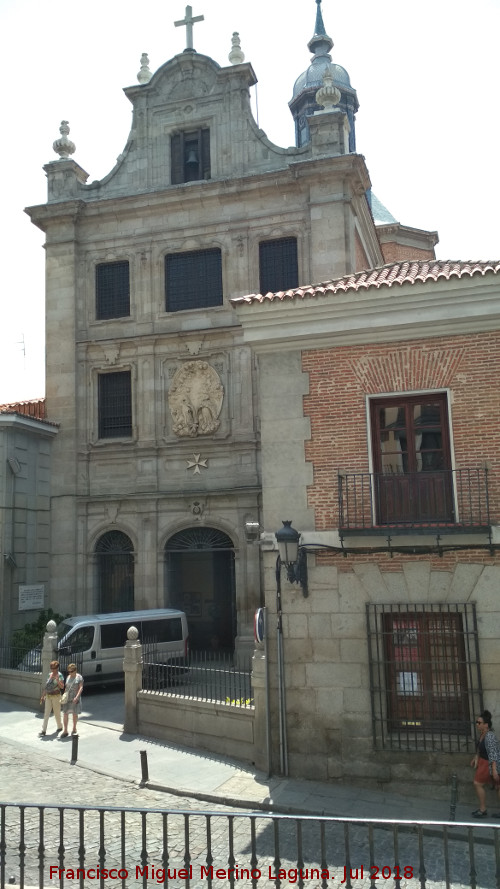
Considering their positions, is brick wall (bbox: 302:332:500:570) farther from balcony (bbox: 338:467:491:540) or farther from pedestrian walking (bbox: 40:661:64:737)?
pedestrian walking (bbox: 40:661:64:737)

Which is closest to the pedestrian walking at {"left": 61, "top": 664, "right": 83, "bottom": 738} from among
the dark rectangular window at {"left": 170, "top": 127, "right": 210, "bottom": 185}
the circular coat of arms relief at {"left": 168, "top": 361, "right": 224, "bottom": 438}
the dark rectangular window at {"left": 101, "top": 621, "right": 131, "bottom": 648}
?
the dark rectangular window at {"left": 101, "top": 621, "right": 131, "bottom": 648}

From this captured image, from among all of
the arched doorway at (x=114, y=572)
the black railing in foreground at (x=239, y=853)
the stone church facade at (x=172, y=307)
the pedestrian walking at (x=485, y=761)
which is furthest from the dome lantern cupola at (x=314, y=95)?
the black railing in foreground at (x=239, y=853)

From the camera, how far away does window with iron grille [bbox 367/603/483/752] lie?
416 inches

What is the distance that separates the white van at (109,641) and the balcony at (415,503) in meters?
7.69

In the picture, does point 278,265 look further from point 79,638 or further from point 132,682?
point 132,682

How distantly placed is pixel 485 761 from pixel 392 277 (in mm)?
7260

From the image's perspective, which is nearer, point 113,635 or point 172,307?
point 113,635

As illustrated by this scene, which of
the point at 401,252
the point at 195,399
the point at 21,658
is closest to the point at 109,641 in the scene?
the point at 21,658

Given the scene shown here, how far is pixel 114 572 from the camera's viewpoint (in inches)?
879

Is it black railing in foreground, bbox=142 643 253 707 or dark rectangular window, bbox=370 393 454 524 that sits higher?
dark rectangular window, bbox=370 393 454 524

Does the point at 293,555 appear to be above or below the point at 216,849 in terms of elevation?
above

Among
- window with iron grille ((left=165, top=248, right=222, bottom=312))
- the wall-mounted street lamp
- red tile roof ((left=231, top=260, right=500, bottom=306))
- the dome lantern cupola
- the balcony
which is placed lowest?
the wall-mounted street lamp

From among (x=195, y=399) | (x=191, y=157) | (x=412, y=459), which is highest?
(x=191, y=157)

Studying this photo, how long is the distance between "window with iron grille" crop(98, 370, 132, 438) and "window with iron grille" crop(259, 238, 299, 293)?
492 cm
